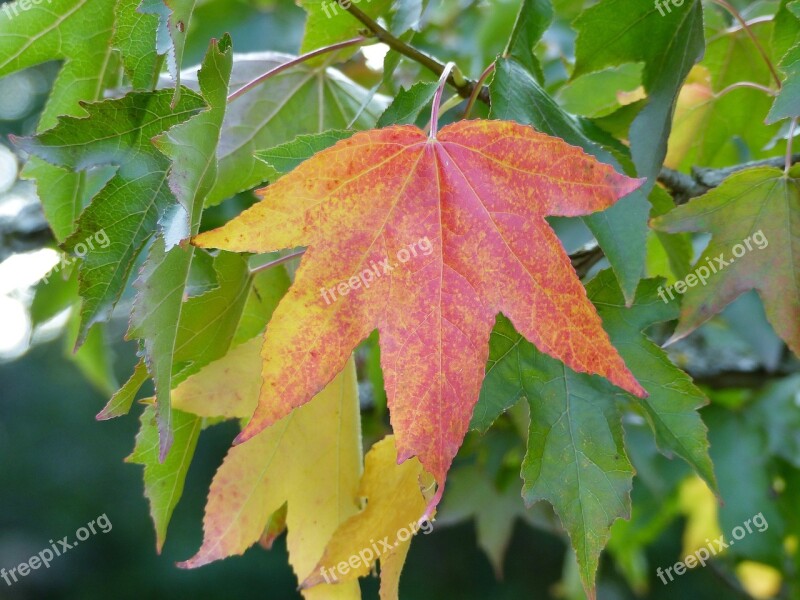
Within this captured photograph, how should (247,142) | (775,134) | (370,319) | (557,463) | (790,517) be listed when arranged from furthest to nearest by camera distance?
(790,517) < (775,134) < (247,142) < (557,463) < (370,319)

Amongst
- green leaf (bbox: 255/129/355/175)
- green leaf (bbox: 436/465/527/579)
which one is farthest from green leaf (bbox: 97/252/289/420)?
green leaf (bbox: 436/465/527/579)

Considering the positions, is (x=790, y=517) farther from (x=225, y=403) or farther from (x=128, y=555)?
(x=128, y=555)

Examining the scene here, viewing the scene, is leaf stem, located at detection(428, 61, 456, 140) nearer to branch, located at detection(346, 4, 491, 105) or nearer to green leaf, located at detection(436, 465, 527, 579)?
branch, located at detection(346, 4, 491, 105)

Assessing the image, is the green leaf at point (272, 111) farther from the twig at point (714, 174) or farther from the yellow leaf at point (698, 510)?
the yellow leaf at point (698, 510)

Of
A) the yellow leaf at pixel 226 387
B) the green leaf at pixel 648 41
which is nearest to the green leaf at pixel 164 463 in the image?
the yellow leaf at pixel 226 387

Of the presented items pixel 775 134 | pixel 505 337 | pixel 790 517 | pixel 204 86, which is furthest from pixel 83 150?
pixel 790 517

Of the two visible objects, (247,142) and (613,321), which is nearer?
(613,321)

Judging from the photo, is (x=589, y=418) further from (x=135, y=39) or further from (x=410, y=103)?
(x=135, y=39)
